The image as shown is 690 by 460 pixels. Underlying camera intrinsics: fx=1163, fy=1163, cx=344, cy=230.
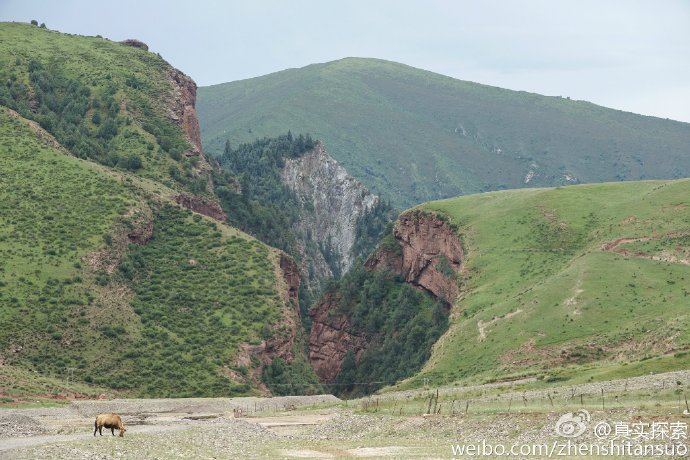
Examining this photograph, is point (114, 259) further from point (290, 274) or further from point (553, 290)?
point (553, 290)

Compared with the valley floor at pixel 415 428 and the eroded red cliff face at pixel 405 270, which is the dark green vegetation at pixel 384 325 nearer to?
the eroded red cliff face at pixel 405 270

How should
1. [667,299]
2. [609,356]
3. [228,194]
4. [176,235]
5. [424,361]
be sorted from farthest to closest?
[228,194]
[176,235]
[424,361]
[667,299]
[609,356]

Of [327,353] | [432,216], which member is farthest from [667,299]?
[327,353]

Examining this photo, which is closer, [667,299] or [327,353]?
[667,299]

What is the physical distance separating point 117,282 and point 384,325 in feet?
137

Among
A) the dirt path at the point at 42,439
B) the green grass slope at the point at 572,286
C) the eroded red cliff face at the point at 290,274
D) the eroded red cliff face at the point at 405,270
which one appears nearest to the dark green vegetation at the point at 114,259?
the eroded red cliff face at the point at 290,274

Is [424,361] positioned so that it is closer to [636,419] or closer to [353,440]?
[353,440]

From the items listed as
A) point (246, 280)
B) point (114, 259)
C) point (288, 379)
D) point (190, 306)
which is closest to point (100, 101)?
point (114, 259)

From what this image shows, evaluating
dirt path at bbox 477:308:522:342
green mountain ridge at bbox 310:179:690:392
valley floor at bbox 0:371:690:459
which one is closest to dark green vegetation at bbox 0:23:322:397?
green mountain ridge at bbox 310:179:690:392

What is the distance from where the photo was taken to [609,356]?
100000mm

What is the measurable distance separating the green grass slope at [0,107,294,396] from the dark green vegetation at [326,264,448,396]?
1594cm

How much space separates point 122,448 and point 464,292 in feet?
284

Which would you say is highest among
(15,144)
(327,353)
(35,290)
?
(15,144)

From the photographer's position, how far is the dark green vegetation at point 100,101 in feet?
544
